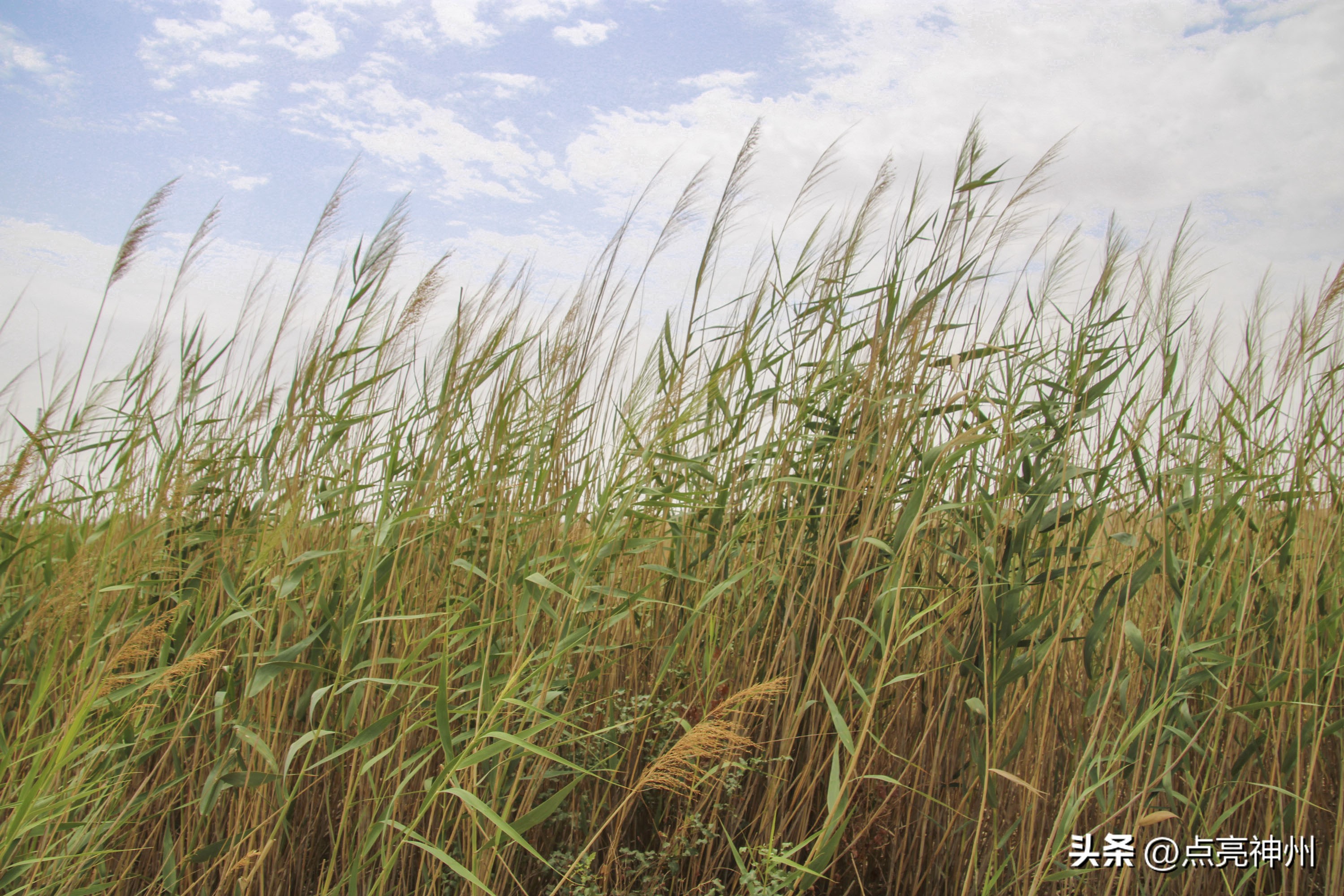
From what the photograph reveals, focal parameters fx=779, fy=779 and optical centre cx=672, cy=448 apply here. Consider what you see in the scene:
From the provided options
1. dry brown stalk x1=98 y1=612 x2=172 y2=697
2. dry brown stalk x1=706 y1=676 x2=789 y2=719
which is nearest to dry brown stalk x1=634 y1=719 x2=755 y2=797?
dry brown stalk x1=706 y1=676 x2=789 y2=719

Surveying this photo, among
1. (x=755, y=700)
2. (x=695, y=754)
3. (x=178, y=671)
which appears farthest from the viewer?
(x=755, y=700)

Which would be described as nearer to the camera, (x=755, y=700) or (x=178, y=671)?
(x=178, y=671)

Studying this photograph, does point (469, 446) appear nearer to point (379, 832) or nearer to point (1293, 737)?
point (379, 832)

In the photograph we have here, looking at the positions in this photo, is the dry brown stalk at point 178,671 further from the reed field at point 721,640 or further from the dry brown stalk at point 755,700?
the dry brown stalk at point 755,700

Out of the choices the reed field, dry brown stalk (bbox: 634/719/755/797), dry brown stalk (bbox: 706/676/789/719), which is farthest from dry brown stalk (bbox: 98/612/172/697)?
dry brown stalk (bbox: 706/676/789/719)

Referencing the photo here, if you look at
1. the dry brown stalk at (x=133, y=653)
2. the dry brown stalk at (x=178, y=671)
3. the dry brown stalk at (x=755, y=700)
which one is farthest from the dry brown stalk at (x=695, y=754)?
the dry brown stalk at (x=133, y=653)

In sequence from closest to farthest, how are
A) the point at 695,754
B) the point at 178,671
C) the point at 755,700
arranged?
the point at 695,754 → the point at 178,671 → the point at 755,700

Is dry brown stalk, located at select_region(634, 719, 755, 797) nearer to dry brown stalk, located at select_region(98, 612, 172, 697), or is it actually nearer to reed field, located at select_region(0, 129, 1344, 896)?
reed field, located at select_region(0, 129, 1344, 896)

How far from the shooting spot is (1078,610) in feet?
6.69

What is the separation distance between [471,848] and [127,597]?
1334 millimetres

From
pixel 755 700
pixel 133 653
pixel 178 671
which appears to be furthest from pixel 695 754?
pixel 133 653

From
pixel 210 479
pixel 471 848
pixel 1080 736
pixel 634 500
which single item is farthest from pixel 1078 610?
pixel 210 479

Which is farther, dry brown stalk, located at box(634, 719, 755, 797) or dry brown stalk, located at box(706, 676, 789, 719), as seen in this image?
dry brown stalk, located at box(706, 676, 789, 719)

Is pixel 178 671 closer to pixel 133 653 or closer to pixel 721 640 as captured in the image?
pixel 133 653
